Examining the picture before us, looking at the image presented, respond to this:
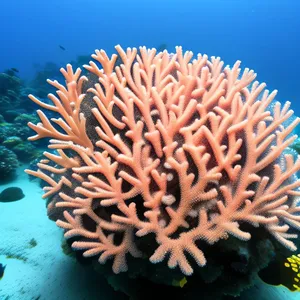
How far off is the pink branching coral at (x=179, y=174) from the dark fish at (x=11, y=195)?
11.4 feet

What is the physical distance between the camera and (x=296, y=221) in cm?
204

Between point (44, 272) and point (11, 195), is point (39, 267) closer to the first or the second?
point (44, 272)

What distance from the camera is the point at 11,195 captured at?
210 inches

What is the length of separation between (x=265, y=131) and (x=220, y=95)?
1.73ft

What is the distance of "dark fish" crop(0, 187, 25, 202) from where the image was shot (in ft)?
17.2

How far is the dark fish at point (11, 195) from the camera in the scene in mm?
5242

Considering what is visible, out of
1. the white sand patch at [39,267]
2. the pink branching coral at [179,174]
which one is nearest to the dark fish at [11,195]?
the white sand patch at [39,267]

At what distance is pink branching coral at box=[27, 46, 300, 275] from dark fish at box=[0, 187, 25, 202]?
349 cm

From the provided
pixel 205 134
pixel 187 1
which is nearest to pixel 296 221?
pixel 205 134

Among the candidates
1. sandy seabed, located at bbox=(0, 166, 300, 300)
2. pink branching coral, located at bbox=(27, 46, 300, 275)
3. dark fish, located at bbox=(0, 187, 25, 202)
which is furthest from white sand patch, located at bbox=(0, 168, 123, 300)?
pink branching coral, located at bbox=(27, 46, 300, 275)

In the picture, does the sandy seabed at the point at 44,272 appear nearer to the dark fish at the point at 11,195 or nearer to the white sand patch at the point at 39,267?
the white sand patch at the point at 39,267

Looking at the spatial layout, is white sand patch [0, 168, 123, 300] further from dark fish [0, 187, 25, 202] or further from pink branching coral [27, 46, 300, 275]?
pink branching coral [27, 46, 300, 275]

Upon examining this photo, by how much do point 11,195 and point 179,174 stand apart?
491cm

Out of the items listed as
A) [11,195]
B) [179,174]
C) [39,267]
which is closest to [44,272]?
[39,267]
